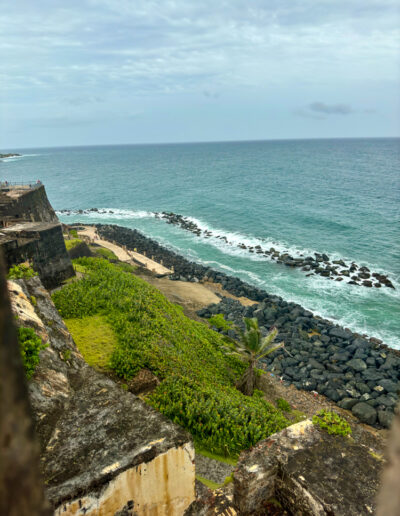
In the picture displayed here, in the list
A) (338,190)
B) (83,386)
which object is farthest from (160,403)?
(338,190)

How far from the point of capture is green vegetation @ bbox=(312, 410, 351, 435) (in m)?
7.62

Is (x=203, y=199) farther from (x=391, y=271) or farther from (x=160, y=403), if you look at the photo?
(x=160, y=403)

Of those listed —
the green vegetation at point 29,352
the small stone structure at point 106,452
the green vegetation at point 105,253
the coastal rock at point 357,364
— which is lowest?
the coastal rock at point 357,364

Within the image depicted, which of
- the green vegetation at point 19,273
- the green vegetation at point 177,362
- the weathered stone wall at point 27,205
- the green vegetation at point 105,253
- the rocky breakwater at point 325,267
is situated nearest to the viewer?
the green vegetation at point 177,362

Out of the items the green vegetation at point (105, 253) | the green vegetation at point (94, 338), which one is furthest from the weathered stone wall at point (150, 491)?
the green vegetation at point (105, 253)

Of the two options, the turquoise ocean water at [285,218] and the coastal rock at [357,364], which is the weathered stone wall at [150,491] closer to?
the coastal rock at [357,364]

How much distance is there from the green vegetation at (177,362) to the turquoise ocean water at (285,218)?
15.5m

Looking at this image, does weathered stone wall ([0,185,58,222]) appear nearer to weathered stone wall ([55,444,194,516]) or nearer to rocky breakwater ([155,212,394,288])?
rocky breakwater ([155,212,394,288])

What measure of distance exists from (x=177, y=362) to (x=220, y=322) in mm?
10761

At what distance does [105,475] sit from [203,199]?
74933 mm

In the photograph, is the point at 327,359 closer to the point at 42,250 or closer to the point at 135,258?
the point at 42,250

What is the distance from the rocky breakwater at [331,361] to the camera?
18.1 m

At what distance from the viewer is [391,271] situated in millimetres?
37250

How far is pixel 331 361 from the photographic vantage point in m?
21.8
